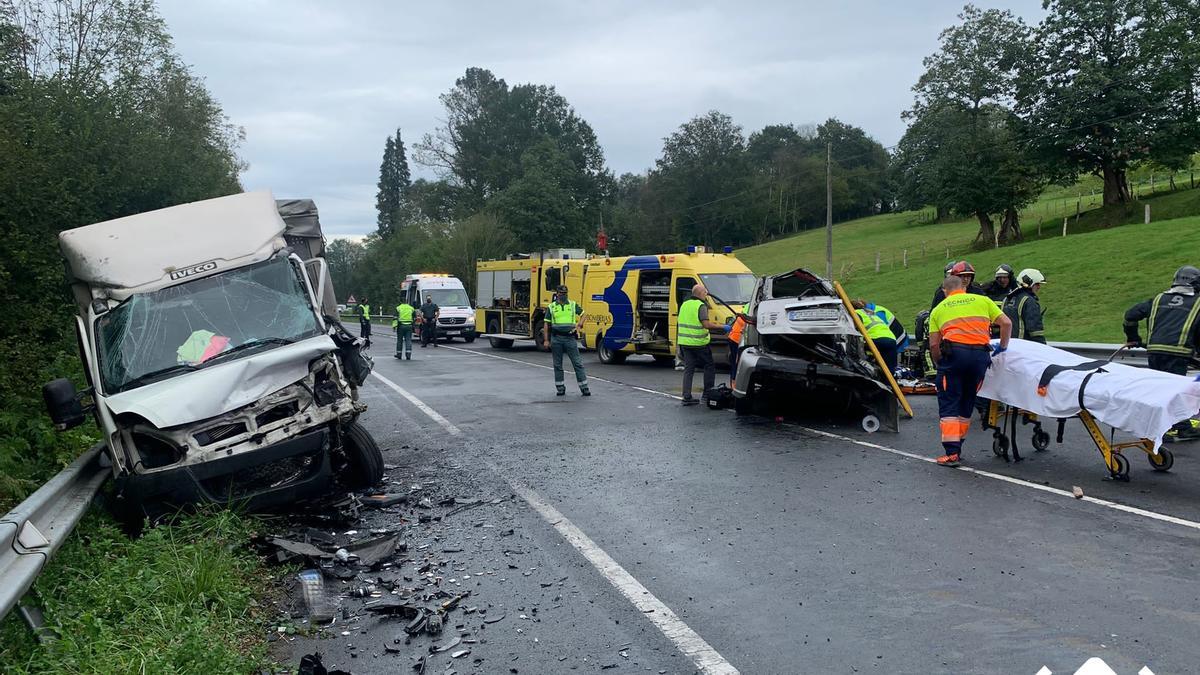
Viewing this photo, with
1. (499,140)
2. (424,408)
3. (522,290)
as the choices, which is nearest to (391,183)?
(499,140)

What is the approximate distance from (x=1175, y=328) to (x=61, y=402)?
389 inches

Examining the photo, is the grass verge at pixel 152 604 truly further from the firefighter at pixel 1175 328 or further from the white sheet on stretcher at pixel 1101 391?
the firefighter at pixel 1175 328

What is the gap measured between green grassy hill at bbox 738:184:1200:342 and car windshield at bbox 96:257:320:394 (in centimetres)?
1964

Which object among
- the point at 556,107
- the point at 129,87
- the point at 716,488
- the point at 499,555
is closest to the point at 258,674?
the point at 499,555

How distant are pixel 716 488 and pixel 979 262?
37.9m

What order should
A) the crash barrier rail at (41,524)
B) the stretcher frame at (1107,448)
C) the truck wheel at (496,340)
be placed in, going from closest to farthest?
the crash barrier rail at (41,524), the stretcher frame at (1107,448), the truck wheel at (496,340)

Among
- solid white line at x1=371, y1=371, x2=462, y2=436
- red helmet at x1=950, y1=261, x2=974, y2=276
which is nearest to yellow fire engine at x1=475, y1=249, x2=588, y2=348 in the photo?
solid white line at x1=371, y1=371, x2=462, y2=436

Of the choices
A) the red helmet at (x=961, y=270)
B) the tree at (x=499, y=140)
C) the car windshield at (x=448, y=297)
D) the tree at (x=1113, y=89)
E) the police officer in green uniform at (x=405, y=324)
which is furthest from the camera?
the tree at (x=499, y=140)

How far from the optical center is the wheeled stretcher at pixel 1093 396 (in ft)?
21.3

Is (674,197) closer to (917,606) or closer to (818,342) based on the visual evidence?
(818,342)

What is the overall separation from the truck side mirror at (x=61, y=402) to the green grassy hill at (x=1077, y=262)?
21237 millimetres

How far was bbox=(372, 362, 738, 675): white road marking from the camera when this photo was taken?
396 cm

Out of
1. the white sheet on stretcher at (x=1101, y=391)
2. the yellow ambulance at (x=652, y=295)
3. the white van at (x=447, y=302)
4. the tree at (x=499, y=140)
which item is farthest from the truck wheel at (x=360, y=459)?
the tree at (x=499, y=140)

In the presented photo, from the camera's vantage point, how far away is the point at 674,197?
93.9 meters
